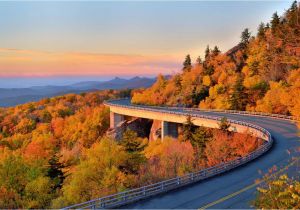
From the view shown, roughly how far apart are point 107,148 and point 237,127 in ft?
68.6

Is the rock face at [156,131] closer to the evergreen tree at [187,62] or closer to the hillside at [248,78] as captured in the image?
the hillside at [248,78]

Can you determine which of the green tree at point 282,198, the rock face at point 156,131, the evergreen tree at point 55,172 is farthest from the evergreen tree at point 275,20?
the green tree at point 282,198

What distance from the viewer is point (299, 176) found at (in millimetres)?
26047

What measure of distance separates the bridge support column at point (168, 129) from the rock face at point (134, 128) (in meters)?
23.4

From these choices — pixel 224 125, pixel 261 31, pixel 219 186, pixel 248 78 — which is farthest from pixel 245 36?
pixel 219 186

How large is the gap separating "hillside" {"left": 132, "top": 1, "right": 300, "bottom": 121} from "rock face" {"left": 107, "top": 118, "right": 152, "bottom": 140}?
274 inches

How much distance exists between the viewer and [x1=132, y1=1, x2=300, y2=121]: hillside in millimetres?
64188

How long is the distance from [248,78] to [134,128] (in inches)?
1554

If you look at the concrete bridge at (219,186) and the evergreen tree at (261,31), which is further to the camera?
the evergreen tree at (261,31)

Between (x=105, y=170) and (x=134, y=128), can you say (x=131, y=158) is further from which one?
(x=134, y=128)

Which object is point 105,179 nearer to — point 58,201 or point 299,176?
point 58,201

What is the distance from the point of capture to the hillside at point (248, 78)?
64.2 m

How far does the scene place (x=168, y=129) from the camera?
7900cm

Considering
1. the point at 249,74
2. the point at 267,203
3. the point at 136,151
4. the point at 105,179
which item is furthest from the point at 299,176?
the point at 249,74
